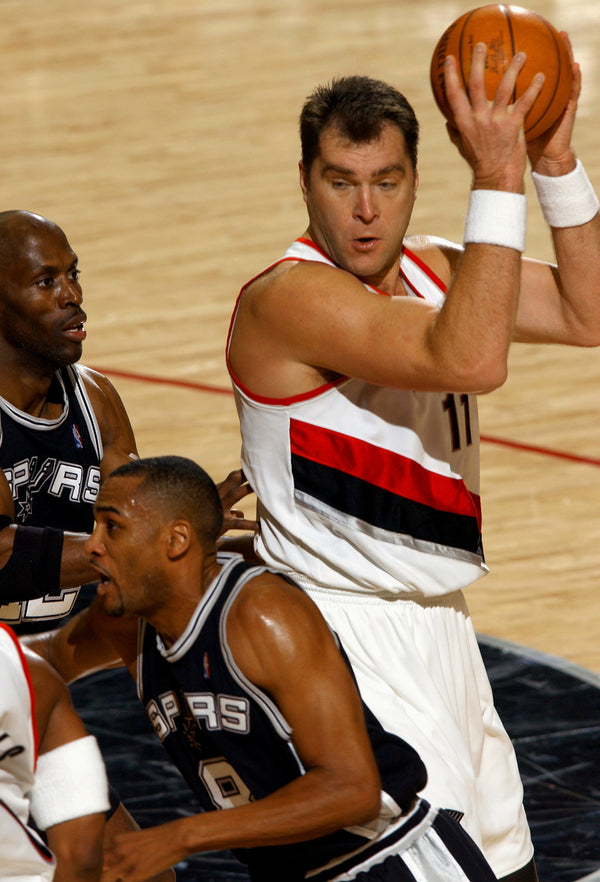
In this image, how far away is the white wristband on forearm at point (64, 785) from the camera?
8.81ft

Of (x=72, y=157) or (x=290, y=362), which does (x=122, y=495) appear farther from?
(x=72, y=157)

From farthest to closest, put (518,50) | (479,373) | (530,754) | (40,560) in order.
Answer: (530,754)
(40,560)
(518,50)
(479,373)

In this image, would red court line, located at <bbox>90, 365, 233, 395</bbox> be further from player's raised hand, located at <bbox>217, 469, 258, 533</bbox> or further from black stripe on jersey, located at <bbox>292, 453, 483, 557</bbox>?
black stripe on jersey, located at <bbox>292, 453, 483, 557</bbox>

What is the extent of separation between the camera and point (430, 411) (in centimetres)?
339

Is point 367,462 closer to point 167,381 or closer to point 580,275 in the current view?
point 580,275

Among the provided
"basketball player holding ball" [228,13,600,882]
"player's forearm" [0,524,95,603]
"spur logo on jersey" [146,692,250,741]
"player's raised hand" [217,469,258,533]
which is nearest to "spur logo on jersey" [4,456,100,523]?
"player's forearm" [0,524,95,603]

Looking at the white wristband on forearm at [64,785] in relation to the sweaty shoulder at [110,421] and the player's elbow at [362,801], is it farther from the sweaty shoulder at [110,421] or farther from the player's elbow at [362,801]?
the sweaty shoulder at [110,421]

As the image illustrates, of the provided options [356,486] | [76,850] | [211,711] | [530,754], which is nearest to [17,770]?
[76,850]

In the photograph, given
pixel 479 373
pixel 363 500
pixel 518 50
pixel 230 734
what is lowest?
pixel 230 734

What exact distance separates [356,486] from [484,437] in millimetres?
4568

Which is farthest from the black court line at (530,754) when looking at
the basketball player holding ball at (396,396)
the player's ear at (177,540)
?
the player's ear at (177,540)

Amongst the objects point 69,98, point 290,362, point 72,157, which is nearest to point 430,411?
point 290,362

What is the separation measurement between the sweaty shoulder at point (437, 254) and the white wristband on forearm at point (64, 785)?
1.46 meters

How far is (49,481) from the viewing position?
4.12m
